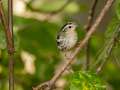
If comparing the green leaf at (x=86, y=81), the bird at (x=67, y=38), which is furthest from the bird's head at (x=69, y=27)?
the green leaf at (x=86, y=81)

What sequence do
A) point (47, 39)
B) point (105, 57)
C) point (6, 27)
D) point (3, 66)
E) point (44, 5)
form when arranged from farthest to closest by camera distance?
1. point (44, 5)
2. point (47, 39)
3. point (3, 66)
4. point (105, 57)
5. point (6, 27)

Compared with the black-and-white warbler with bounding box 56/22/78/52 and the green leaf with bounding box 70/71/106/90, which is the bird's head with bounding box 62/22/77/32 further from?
the green leaf with bounding box 70/71/106/90

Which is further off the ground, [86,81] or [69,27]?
[69,27]

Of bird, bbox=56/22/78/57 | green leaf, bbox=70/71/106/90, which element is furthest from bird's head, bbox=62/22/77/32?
green leaf, bbox=70/71/106/90

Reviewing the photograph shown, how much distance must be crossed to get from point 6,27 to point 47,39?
2.87ft

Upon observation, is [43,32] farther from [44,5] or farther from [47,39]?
[44,5]

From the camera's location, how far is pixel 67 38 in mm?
954

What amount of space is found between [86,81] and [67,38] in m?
0.10

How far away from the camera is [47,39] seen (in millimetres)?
1756

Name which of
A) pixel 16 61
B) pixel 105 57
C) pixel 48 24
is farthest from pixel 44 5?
pixel 105 57

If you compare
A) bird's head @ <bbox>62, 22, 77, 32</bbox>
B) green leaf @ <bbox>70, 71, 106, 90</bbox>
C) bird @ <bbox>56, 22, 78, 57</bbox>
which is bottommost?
green leaf @ <bbox>70, 71, 106, 90</bbox>

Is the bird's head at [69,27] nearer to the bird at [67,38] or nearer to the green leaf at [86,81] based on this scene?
the bird at [67,38]

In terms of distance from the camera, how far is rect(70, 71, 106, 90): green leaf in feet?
2.96

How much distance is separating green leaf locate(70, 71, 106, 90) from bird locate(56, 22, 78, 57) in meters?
0.06
